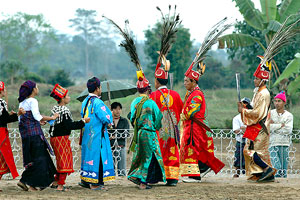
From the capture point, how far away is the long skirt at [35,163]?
7277mm

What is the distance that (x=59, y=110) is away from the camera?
749 cm

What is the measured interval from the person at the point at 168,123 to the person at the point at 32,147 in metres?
1.78

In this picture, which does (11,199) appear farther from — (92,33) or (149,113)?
(92,33)

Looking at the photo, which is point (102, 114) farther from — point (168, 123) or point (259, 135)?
point (259, 135)

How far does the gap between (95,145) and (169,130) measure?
1330 millimetres

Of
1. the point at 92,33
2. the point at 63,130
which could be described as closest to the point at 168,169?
the point at 63,130

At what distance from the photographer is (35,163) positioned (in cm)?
727

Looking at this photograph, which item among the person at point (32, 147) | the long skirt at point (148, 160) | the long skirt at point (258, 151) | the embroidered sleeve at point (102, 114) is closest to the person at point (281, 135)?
the long skirt at point (258, 151)

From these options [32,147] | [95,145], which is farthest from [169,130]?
[32,147]

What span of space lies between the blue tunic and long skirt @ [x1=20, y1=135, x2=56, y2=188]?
569mm

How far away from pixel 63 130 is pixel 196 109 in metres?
2.24

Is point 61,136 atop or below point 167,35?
below

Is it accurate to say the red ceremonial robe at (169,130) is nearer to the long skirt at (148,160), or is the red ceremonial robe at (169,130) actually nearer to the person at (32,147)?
the long skirt at (148,160)

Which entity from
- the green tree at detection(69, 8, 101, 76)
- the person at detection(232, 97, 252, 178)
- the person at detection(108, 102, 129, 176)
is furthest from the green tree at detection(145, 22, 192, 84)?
the green tree at detection(69, 8, 101, 76)
